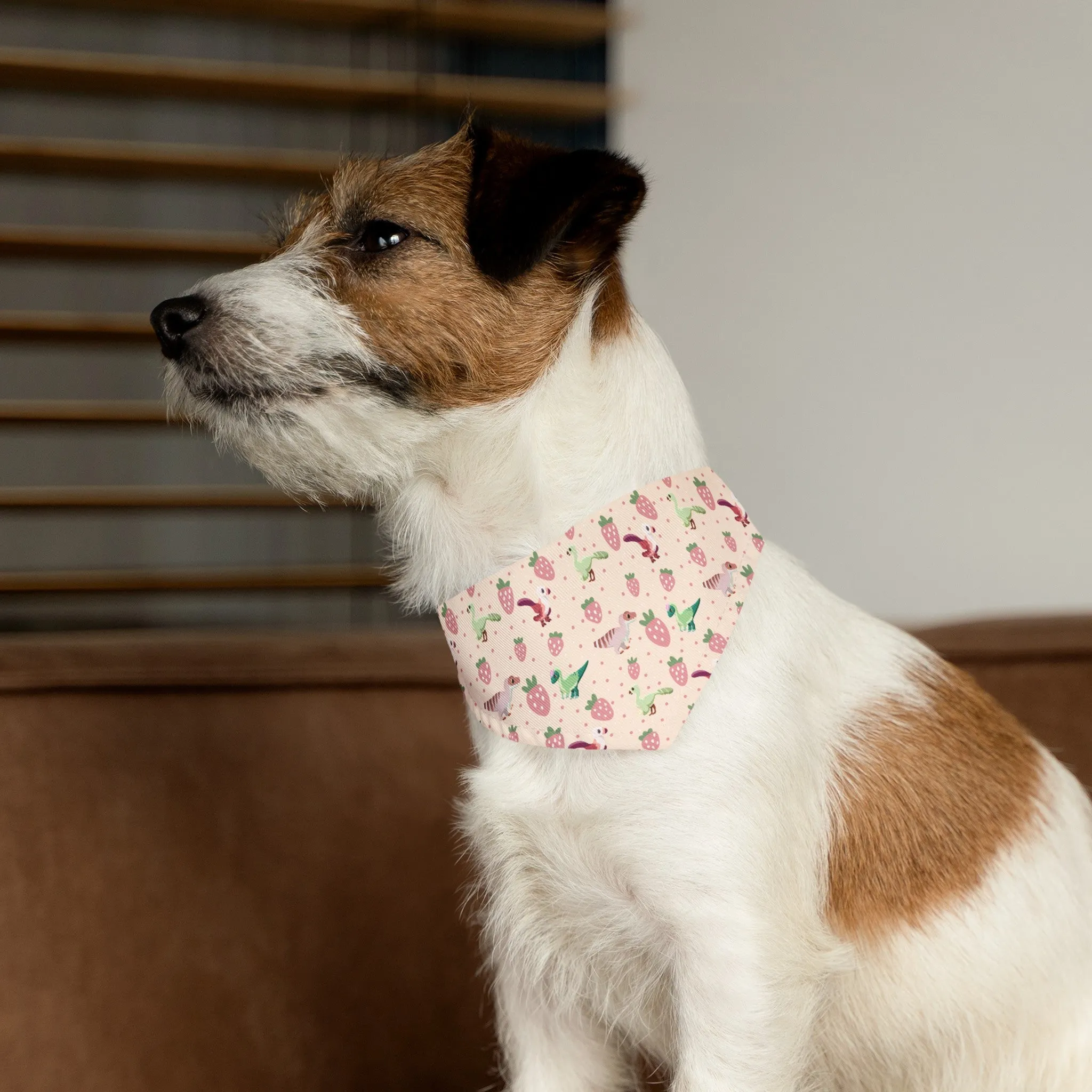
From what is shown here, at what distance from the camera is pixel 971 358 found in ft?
6.46

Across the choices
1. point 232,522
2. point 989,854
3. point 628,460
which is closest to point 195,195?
point 232,522

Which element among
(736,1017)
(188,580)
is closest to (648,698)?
(736,1017)

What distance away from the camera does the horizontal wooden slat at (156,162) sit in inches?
134

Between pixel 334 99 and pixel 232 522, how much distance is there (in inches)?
56.0

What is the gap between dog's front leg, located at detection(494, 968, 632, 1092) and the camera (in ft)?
4.05

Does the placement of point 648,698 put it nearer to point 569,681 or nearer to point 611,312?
point 569,681

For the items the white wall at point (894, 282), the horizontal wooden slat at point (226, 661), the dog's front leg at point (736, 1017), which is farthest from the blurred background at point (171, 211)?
the dog's front leg at point (736, 1017)

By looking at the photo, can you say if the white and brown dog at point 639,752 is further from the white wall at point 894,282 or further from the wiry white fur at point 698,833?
the white wall at point 894,282

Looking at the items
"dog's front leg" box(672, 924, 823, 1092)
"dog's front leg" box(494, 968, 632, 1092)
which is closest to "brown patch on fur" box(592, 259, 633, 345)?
"dog's front leg" box(672, 924, 823, 1092)

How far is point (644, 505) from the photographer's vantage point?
1076 millimetres

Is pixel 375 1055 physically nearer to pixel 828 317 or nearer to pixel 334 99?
pixel 828 317

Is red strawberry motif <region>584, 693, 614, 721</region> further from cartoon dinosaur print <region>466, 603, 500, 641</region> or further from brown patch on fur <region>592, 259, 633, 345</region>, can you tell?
brown patch on fur <region>592, 259, 633, 345</region>

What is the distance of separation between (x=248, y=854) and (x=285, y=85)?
2670 mm

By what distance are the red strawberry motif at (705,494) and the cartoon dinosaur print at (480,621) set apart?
220mm
